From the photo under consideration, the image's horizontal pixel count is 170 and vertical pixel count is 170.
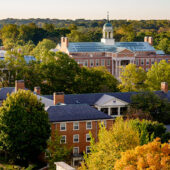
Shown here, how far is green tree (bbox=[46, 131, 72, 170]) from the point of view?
44062 millimetres

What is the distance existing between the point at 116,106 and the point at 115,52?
50.7 m

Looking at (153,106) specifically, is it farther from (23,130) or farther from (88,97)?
(23,130)

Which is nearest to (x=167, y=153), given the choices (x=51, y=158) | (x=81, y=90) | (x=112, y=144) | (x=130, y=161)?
(x=130, y=161)

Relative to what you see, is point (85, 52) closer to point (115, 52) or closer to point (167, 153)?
point (115, 52)

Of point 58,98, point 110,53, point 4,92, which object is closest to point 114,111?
point 58,98

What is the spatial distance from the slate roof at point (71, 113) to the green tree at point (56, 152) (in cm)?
320

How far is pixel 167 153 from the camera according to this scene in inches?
1179

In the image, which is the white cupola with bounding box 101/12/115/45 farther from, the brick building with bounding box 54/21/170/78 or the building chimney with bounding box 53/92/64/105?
the building chimney with bounding box 53/92/64/105

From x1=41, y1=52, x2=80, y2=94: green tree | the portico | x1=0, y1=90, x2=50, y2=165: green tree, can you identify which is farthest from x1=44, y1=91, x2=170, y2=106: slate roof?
x1=0, y1=90, x2=50, y2=165: green tree

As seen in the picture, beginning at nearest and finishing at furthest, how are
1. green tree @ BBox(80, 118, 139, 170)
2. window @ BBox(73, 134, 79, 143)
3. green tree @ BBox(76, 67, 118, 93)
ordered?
green tree @ BBox(80, 118, 139, 170)
window @ BBox(73, 134, 79, 143)
green tree @ BBox(76, 67, 118, 93)

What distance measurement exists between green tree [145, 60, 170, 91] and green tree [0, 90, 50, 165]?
108 feet

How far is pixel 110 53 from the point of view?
4373 inches

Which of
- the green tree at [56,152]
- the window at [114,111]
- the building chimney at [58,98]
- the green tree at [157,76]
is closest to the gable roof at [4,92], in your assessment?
the building chimney at [58,98]

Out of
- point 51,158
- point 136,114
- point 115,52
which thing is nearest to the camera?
point 51,158
